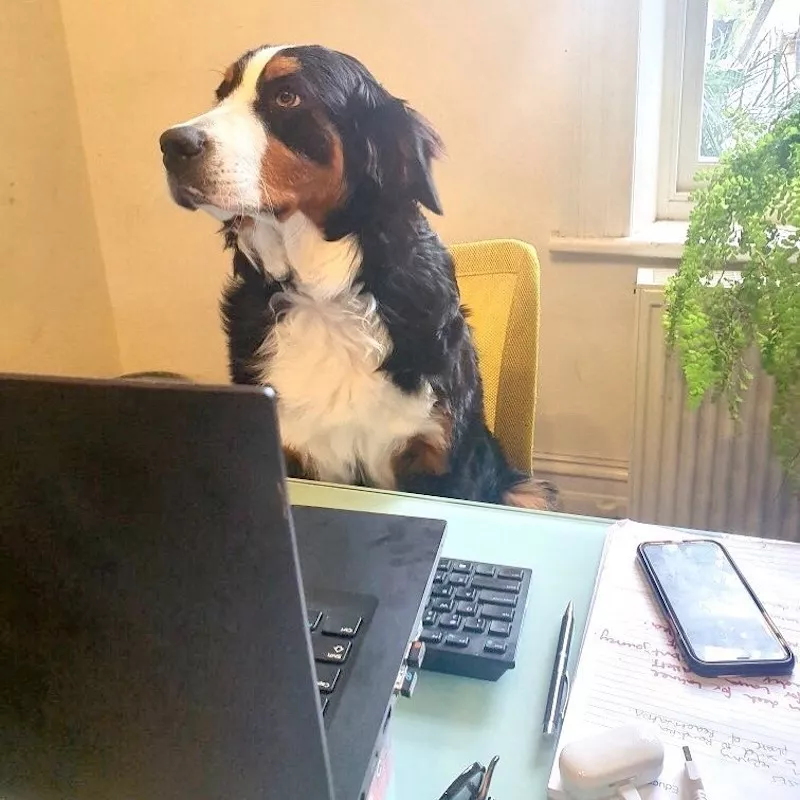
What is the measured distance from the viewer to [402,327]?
1006mm

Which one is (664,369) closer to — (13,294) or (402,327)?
(402,327)

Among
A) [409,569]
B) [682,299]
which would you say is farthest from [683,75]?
[409,569]

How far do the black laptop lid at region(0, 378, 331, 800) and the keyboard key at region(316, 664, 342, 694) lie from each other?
0.13 meters

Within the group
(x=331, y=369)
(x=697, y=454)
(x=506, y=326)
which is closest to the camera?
(x=331, y=369)

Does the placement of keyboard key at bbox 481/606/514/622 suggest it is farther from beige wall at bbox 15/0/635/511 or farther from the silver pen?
beige wall at bbox 15/0/635/511

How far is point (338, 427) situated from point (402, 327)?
0.14m

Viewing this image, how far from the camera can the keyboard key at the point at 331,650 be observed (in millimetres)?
576

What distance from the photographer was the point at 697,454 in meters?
1.53

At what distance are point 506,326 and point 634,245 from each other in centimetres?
45

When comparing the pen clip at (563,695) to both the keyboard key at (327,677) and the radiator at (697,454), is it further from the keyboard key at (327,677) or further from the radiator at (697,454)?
the radiator at (697,454)

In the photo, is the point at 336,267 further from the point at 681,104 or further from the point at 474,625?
the point at 681,104

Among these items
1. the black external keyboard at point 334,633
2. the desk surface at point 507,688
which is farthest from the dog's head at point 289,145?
the black external keyboard at point 334,633

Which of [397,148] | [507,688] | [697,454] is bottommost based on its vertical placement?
[697,454]

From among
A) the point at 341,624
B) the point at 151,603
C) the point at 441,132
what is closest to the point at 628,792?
the point at 341,624
